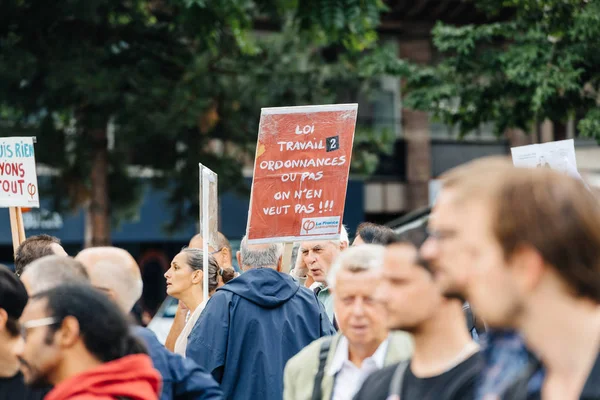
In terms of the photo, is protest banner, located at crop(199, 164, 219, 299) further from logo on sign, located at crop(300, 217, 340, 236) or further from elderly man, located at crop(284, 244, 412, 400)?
elderly man, located at crop(284, 244, 412, 400)

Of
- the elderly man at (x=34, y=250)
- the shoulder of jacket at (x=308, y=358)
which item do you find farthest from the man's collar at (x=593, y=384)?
the elderly man at (x=34, y=250)

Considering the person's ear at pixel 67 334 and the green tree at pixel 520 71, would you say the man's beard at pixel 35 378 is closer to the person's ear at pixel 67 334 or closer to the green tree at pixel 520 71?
the person's ear at pixel 67 334

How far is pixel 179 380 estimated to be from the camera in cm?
353

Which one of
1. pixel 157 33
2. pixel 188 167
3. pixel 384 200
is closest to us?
pixel 157 33

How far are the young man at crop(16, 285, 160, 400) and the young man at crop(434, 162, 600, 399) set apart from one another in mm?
1260

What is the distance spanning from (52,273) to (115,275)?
0.95ft

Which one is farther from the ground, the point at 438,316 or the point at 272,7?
the point at 272,7

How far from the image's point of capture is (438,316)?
2.57 meters

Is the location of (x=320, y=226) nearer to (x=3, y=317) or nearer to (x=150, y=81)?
(x=3, y=317)

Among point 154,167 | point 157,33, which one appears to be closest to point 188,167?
point 154,167

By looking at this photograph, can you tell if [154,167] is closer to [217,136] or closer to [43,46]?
[217,136]

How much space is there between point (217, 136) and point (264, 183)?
34.4ft

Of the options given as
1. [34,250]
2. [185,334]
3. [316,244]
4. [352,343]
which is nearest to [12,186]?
[34,250]

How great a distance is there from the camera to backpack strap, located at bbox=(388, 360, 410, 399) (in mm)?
2521
